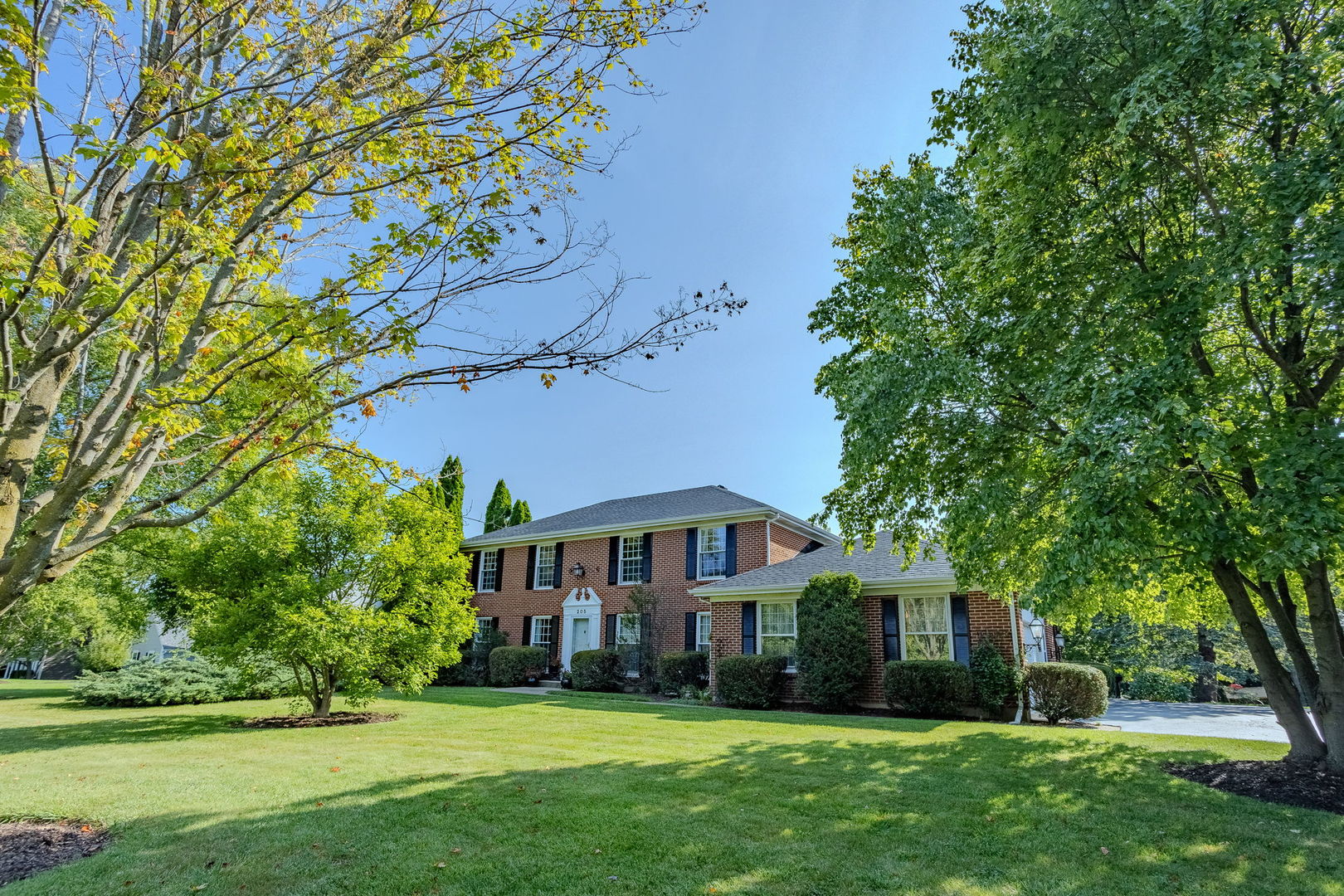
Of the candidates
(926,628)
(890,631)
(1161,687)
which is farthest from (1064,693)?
(1161,687)

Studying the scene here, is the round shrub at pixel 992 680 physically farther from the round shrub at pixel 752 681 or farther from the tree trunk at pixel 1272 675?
the tree trunk at pixel 1272 675

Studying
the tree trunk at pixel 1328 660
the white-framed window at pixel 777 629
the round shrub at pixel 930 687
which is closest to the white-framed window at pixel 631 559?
the white-framed window at pixel 777 629

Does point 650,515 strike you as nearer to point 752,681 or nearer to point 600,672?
point 600,672

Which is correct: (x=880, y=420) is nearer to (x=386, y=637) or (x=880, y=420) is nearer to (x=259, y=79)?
(x=259, y=79)

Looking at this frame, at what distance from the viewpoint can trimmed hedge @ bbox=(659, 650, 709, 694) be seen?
1823 centimetres

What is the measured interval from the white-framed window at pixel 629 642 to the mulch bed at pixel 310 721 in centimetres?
845

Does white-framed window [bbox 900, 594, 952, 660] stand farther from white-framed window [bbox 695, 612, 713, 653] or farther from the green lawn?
white-framed window [bbox 695, 612, 713, 653]

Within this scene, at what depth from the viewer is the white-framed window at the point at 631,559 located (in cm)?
2186

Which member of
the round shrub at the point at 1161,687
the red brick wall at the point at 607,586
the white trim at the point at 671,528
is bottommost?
the round shrub at the point at 1161,687

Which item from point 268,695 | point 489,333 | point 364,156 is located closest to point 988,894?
point 489,333

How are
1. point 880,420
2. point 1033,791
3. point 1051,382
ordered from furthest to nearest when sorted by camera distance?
point 880,420, point 1051,382, point 1033,791

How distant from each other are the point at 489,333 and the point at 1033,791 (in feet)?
21.3

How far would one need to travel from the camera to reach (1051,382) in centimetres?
702

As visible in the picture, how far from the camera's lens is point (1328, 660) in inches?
283
